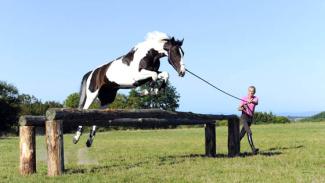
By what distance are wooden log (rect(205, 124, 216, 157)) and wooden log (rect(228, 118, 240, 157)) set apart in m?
0.42

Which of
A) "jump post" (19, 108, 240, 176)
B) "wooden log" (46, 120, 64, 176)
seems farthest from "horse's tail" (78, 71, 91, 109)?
"wooden log" (46, 120, 64, 176)

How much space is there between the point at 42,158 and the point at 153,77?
17.6 feet

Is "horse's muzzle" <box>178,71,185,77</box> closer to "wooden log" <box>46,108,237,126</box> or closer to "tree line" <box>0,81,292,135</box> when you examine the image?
"wooden log" <box>46,108,237,126</box>

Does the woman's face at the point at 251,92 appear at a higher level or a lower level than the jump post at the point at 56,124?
higher

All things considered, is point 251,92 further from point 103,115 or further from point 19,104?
point 19,104

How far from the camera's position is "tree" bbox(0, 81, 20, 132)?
6078cm

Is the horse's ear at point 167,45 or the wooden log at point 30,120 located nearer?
the wooden log at point 30,120

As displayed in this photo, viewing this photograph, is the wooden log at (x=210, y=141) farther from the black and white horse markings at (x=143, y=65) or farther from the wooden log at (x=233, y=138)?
the black and white horse markings at (x=143, y=65)

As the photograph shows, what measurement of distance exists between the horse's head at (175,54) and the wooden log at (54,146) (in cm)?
266

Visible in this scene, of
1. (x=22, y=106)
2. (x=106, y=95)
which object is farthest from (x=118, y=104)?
(x=106, y=95)

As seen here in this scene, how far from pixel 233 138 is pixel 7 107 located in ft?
167

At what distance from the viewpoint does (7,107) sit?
203 ft

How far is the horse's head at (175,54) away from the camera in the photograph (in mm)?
11203

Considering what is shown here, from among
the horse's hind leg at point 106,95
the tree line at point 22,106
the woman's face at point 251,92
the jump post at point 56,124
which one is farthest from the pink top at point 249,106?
the tree line at point 22,106
